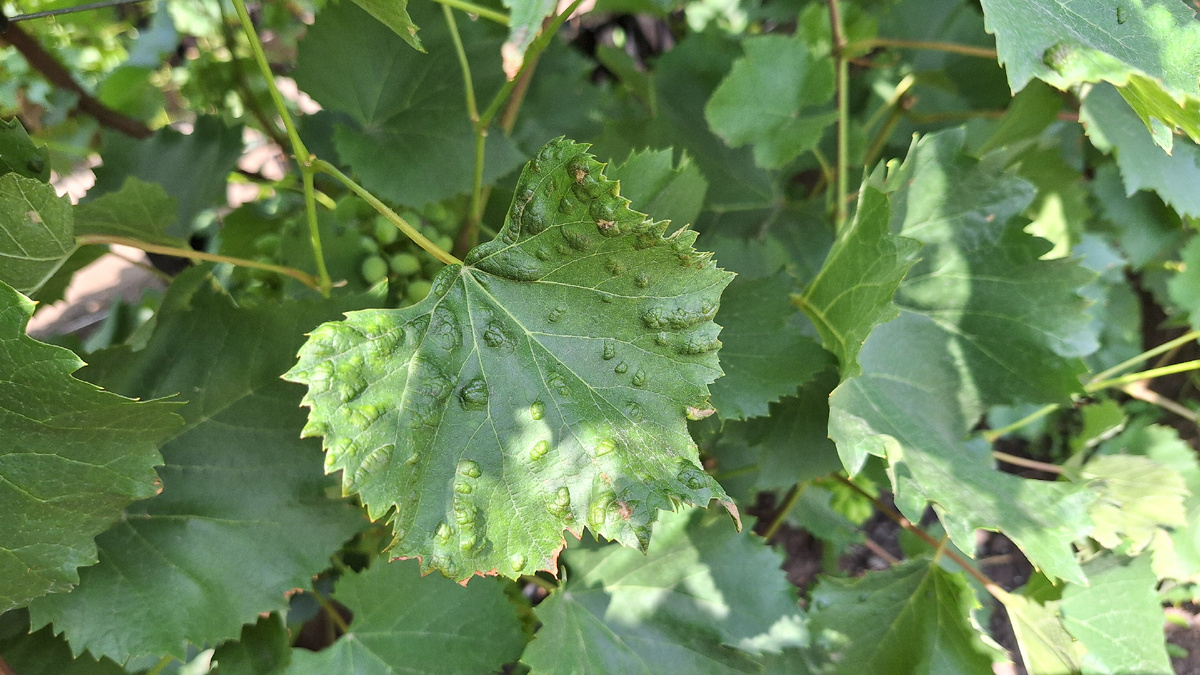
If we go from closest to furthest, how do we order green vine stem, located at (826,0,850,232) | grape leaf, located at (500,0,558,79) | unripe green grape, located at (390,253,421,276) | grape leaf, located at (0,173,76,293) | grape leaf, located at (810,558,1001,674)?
grape leaf, located at (500,0,558,79), grape leaf, located at (0,173,76,293), unripe green grape, located at (390,253,421,276), grape leaf, located at (810,558,1001,674), green vine stem, located at (826,0,850,232)

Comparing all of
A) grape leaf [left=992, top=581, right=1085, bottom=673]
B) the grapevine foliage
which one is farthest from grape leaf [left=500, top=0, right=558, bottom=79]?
grape leaf [left=992, top=581, right=1085, bottom=673]

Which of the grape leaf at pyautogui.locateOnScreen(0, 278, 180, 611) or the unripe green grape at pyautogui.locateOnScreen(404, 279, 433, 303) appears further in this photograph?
the unripe green grape at pyautogui.locateOnScreen(404, 279, 433, 303)

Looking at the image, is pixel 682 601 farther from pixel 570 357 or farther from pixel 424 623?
pixel 570 357

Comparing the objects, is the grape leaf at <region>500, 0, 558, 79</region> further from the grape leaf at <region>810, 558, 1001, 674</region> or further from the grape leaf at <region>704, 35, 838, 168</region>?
the grape leaf at <region>810, 558, 1001, 674</region>

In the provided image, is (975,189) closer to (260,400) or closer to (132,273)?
(260,400)

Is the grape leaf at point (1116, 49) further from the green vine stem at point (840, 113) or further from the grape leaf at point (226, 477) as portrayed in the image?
the grape leaf at point (226, 477)

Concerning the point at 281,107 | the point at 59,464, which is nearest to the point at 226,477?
the point at 59,464
